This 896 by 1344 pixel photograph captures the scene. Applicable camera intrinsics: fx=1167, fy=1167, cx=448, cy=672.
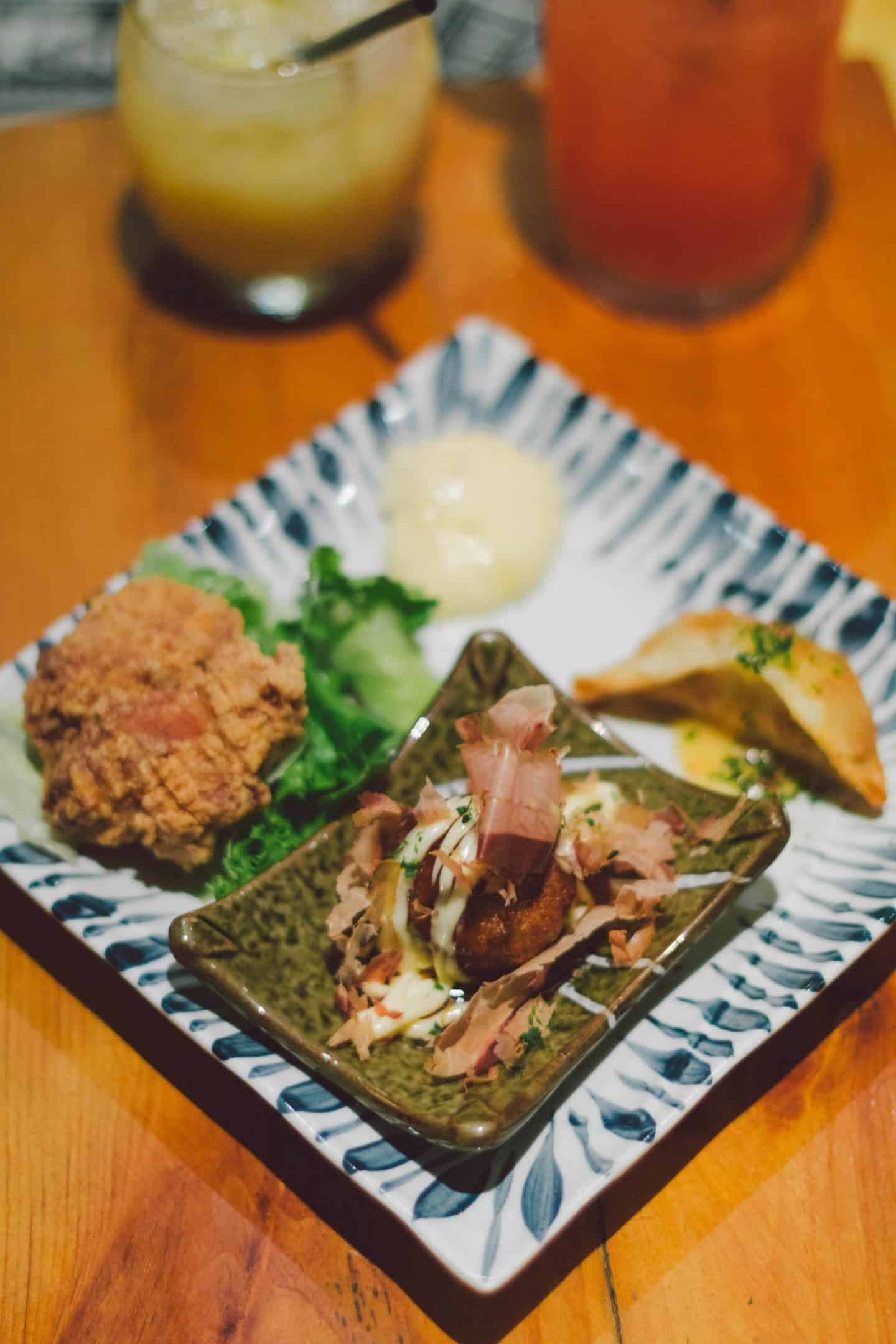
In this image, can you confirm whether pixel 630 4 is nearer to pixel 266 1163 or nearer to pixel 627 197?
pixel 627 197

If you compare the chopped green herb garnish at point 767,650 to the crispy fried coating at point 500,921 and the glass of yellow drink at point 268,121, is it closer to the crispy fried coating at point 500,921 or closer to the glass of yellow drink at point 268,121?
the crispy fried coating at point 500,921

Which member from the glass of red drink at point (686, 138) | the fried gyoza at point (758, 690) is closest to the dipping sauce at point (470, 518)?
the fried gyoza at point (758, 690)

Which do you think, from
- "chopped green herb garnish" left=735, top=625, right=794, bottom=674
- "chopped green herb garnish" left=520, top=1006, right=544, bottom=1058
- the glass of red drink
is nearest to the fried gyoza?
"chopped green herb garnish" left=735, top=625, right=794, bottom=674

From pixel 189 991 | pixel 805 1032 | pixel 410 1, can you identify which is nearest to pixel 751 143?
pixel 410 1

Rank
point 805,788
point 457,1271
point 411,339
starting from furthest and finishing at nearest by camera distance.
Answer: point 411,339 < point 805,788 < point 457,1271

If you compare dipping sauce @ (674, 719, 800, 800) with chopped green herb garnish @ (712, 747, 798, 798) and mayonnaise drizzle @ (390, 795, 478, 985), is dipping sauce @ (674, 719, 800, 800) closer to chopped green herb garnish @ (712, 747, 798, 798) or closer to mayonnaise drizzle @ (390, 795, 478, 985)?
chopped green herb garnish @ (712, 747, 798, 798)

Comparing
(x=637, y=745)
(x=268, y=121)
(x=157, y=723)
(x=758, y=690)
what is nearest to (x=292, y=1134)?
(x=157, y=723)
